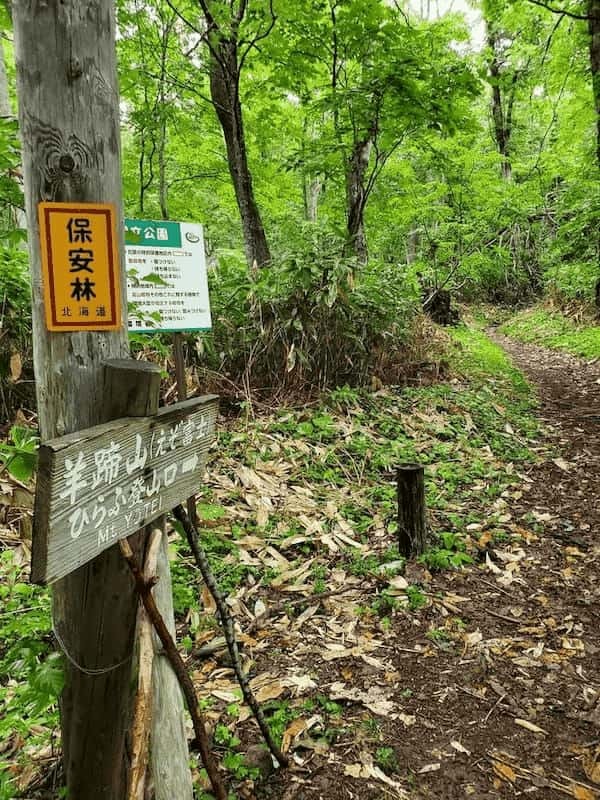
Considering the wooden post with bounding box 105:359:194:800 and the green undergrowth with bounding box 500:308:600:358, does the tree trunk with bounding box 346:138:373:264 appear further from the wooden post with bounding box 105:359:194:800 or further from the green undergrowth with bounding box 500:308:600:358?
the wooden post with bounding box 105:359:194:800

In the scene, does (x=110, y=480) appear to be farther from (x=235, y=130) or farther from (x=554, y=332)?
(x=554, y=332)

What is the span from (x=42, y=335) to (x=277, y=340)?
5.36 metres

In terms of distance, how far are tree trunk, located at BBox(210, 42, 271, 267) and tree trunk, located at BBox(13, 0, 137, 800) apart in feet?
19.5

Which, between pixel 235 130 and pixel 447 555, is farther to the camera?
pixel 235 130

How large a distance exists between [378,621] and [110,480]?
266cm

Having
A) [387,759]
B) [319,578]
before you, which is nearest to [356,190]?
[319,578]

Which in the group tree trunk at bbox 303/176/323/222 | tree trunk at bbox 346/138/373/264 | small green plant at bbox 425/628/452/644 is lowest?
small green plant at bbox 425/628/452/644

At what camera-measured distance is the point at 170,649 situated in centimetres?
170

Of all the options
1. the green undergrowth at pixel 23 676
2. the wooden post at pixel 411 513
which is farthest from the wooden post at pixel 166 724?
the wooden post at pixel 411 513

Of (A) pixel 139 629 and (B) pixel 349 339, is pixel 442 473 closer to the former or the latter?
(B) pixel 349 339

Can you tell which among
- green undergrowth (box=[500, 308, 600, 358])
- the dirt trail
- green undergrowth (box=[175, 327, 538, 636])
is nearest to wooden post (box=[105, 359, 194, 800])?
the dirt trail

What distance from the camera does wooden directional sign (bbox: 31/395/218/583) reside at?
1203mm

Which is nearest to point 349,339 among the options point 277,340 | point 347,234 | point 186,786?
point 277,340

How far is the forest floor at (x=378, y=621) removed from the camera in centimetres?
240
